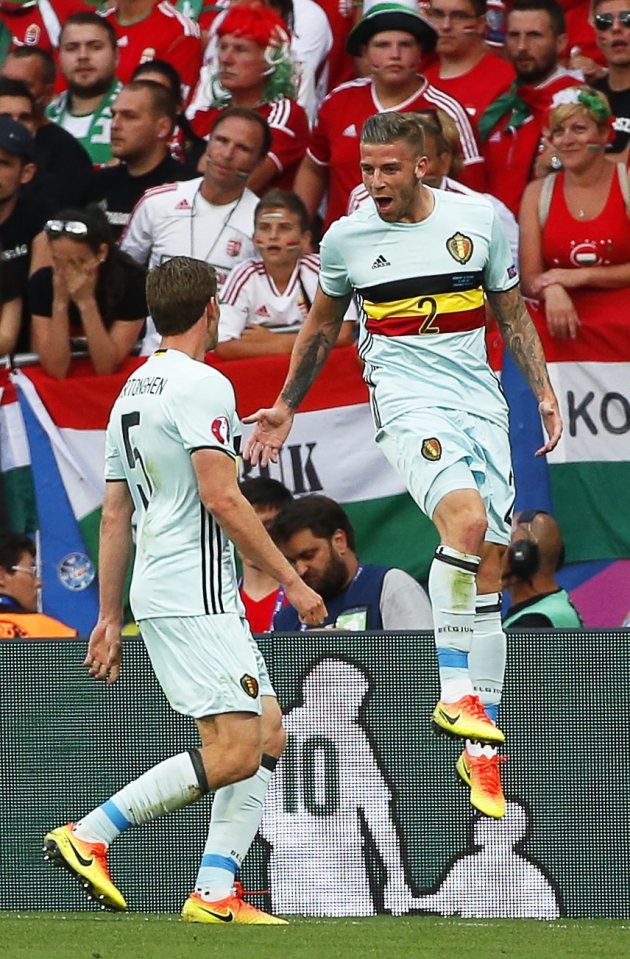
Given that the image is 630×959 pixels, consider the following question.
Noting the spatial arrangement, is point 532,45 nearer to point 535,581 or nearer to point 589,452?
point 589,452

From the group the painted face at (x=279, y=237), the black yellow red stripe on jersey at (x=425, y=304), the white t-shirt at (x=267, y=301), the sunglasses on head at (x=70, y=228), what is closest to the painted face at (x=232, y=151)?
the painted face at (x=279, y=237)

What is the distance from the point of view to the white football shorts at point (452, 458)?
23.0 feet

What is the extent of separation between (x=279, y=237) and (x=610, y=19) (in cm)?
233

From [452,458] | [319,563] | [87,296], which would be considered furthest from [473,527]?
[87,296]

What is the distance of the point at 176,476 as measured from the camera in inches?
263

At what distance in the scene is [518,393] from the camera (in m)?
9.75

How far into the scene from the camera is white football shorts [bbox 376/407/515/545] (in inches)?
276

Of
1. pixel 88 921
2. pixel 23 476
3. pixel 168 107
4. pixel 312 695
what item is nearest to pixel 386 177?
pixel 312 695

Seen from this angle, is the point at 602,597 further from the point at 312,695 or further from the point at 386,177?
the point at 386,177

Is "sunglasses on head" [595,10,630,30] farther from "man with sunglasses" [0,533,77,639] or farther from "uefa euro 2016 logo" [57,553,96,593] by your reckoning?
"man with sunglasses" [0,533,77,639]

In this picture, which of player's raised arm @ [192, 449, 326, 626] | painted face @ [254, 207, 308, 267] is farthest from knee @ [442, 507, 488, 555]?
painted face @ [254, 207, 308, 267]

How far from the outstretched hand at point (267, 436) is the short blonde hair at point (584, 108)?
3.34 m

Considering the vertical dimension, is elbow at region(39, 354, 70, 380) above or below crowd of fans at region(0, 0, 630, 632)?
below

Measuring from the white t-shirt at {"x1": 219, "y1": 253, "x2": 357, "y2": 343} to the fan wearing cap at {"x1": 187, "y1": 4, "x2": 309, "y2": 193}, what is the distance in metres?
1.35
